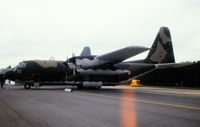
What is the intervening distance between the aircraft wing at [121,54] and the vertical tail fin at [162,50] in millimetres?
7039

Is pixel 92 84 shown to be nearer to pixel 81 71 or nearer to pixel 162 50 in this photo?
pixel 81 71

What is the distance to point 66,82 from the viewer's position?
26.1 m

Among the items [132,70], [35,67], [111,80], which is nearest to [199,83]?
[132,70]

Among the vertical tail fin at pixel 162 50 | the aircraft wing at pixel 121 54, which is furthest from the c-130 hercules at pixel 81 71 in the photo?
the vertical tail fin at pixel 162 50

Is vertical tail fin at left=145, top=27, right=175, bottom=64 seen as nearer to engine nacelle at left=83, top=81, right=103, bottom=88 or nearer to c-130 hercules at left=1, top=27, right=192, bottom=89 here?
c-130 hercules at left=1, top=27, right=192, bottom=89

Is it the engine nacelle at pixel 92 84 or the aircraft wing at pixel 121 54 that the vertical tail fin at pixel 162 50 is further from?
the engine nacelle at pixel 92 84

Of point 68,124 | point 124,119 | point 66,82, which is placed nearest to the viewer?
point 68,124

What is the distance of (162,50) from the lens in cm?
2978

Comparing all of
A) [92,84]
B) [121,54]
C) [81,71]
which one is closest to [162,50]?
[121,54]

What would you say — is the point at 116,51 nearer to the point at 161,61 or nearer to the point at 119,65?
the point at 119,65

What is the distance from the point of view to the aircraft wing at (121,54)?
2100 centimetres

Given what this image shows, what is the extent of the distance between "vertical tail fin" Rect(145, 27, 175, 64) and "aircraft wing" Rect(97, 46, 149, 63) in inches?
277

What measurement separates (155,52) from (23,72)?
16.8 meters

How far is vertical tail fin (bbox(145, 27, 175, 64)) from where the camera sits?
29.5 meters
